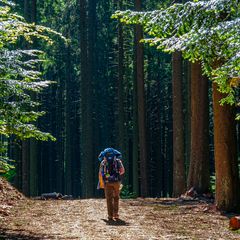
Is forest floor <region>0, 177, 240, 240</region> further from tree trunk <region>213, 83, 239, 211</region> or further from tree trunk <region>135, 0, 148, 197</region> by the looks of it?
tree trunk <region>135, 0, 148, 197</region>

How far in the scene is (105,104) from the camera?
48.6m

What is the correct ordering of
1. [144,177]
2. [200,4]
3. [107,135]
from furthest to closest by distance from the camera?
[107,135] < [144,177] < [200,4]

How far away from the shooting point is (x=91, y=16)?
38219mm

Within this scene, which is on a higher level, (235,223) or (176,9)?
(176,9)

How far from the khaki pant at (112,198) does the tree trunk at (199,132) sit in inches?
223

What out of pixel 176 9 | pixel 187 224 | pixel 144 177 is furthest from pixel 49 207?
pixel 144 177

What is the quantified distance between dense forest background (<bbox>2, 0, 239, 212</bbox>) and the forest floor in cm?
626

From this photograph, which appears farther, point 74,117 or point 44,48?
point 74,117

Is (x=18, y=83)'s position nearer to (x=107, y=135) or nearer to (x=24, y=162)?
(x=24, y=162)

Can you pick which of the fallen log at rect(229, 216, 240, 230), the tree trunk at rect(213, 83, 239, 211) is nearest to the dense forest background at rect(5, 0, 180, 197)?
the tree trunk at rect(213, 83, 239, 211)

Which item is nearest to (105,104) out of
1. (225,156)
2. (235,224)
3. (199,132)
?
(199,132)

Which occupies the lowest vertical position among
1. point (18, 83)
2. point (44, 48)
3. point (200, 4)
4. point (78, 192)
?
point (78, 192)

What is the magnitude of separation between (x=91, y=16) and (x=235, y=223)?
2832cm

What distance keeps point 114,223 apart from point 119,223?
0.38 feet
